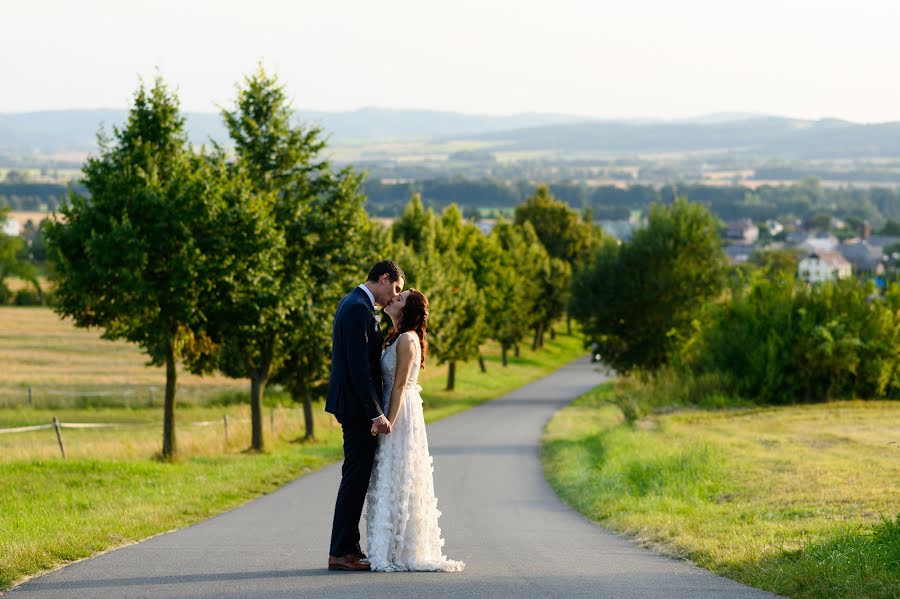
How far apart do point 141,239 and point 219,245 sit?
1652mm

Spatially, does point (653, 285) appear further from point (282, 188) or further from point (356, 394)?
point (356, 394)

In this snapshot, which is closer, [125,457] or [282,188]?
[125,457]

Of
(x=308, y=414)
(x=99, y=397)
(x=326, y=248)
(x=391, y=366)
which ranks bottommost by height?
(x=99, y=397)

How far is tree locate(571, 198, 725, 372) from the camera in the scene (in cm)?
5494

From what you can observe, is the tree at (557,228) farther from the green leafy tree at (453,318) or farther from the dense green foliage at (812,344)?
the dense green foliage at (812,344)

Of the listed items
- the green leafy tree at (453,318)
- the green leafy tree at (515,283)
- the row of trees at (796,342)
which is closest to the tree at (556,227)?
the green leafy tree at (515,283)

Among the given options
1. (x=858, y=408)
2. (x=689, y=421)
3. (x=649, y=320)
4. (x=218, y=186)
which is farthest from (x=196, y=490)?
(x=649, y=320)

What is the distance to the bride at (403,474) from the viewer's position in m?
9.56

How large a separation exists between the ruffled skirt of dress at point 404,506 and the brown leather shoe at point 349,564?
0.07 meters

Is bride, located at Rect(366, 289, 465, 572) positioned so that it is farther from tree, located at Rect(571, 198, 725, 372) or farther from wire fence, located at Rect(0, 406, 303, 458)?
tree, located at Rect(571, 198, 725, 372)

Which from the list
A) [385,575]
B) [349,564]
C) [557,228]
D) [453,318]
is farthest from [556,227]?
[385,575]

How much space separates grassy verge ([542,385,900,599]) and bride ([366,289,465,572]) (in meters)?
2.36

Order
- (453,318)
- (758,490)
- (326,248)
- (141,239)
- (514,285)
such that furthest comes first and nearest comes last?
1. (514,285)
2. (453,318)
3. (326,248)
4. (141,239)
5. (758,490)

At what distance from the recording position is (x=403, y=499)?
9.60 metres
